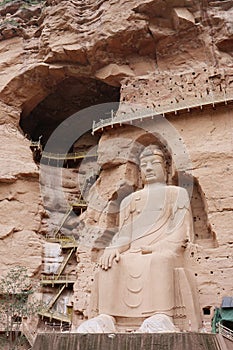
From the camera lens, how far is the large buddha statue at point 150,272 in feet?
21.1

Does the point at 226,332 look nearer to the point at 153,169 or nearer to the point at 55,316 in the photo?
the point at 153,169

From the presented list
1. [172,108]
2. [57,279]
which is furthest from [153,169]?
[57,279]

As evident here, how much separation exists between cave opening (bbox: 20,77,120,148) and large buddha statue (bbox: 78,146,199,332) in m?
8.82

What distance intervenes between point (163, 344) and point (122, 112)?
29.4 ft

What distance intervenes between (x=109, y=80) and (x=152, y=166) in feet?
23.2

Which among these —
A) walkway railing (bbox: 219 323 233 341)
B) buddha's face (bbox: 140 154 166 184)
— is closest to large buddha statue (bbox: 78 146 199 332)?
buddha's face (bbox: 140 154 166 184)

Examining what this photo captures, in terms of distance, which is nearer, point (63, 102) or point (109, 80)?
point (109, 80)

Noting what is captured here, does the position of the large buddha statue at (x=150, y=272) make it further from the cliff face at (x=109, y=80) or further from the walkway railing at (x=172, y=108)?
the walkway railing at (x=172, y=108)

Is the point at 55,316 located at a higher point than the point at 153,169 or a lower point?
lower

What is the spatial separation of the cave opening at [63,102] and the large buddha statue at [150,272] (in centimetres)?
882

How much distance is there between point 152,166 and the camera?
26.4 feet

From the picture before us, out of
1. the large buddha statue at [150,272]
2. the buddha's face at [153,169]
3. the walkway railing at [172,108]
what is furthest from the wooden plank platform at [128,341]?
the walkway railing at [172,108]

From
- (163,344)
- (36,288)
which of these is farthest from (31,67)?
(163,344)

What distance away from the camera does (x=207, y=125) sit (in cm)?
1184
